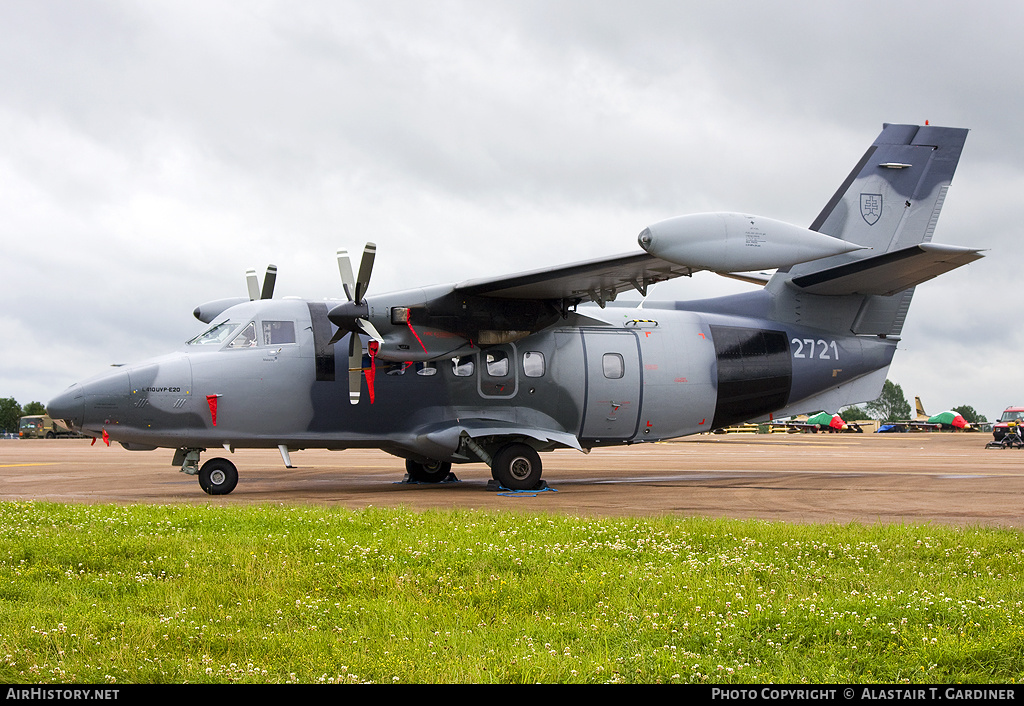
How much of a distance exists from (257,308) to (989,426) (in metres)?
144

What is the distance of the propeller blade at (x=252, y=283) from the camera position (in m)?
19.6

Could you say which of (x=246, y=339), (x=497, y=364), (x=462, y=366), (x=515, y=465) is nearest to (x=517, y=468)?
(x=515, y=465)

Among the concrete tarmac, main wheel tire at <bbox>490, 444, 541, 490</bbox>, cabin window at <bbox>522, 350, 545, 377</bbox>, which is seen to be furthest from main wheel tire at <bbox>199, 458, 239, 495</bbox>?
cabin window at <bbox>522, 350, 545, 377</bbox>

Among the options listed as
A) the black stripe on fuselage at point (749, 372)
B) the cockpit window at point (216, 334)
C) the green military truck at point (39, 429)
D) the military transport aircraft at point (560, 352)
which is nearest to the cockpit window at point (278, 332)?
the military transport aircraft at point (560, 352)

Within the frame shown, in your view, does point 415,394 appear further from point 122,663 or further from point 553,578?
point 122,663

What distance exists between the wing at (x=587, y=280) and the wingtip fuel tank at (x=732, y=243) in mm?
847

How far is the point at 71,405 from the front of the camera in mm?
15703

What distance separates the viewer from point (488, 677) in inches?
192

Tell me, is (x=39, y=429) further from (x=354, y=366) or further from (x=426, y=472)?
(x=354, y=366)

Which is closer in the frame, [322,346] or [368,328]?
[368,328]

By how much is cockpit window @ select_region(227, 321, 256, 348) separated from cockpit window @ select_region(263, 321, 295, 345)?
0.69ft

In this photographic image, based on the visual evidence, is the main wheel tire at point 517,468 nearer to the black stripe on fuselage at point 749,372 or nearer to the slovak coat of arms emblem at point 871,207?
the black stripe on fuselage at point 749,372

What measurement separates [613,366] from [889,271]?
6.45m

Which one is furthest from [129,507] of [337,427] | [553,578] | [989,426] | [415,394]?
[989,426]
